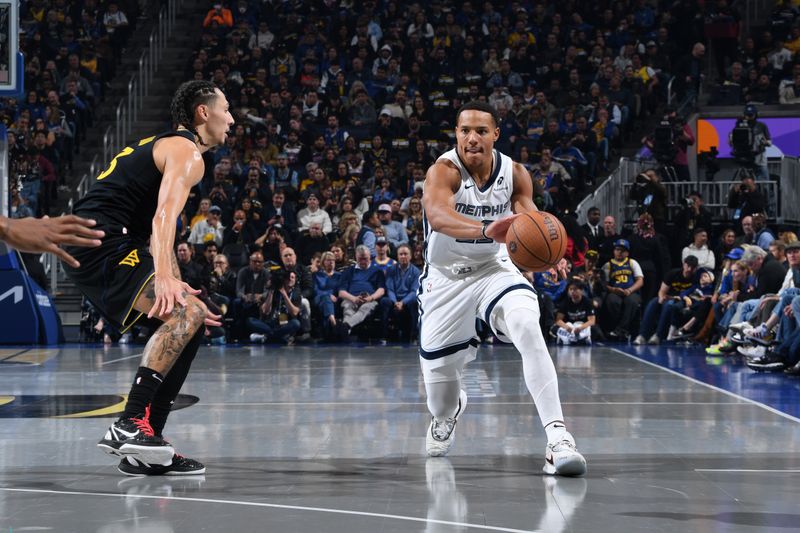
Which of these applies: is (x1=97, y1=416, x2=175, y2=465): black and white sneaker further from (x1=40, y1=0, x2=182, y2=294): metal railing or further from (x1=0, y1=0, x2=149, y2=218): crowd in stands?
(x1=40, y1=0, x2=182, y2=294): metal railing

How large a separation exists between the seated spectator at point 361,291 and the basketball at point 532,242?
10298 mm

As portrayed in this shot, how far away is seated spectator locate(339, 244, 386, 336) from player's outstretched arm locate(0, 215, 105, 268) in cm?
1215

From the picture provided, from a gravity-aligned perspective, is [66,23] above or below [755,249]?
above

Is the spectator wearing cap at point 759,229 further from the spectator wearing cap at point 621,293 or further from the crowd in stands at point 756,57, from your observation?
the crowd in stands at point 756,57

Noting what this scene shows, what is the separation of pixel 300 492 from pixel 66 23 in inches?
835

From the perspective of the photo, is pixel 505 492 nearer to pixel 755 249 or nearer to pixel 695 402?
pixel 695 402

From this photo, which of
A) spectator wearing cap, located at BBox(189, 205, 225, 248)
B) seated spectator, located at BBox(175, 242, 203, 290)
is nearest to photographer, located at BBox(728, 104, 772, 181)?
spectator wearing cap, located at BBox(189, 205, 225, 248)

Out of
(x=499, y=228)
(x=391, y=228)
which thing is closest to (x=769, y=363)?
(x=499, y=228)

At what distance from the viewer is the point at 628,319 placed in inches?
629

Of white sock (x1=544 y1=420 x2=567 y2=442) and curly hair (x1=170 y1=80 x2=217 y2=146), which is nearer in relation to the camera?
white sock (x1=544 y1=420 x2=567 y2=442)

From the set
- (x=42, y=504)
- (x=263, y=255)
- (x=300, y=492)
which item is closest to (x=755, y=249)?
(x=263, y=255)

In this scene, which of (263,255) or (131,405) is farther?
(263,255)

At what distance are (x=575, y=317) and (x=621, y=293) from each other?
101 centimetres

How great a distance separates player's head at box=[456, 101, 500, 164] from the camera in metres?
6.18
